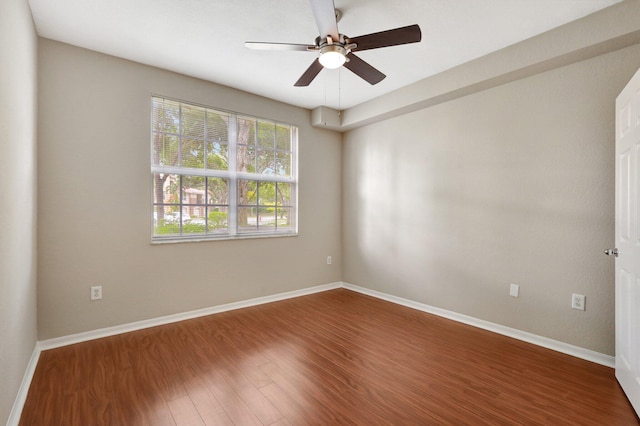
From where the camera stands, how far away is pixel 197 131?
3469mm

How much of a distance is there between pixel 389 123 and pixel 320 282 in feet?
8.18

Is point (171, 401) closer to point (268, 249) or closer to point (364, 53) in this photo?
point (268, 249)

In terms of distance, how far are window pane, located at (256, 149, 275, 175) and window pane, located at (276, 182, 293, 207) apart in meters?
0.25

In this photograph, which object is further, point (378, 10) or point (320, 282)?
point (320, 282)

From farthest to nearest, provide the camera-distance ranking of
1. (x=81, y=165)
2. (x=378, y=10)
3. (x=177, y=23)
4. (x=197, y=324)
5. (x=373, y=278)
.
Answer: (x=373, y=278), (x=197, y=324), (x=81, y=165), (x=177, y=23), (x=378, y=10)

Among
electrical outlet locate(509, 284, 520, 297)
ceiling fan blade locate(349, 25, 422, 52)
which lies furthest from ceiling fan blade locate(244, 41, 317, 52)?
electrical outlet locate(509, 284, 520, 297)

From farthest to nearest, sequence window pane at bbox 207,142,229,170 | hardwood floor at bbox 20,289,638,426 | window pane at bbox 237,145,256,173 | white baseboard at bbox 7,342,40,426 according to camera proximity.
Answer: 1. window pane at bbox 237,145,256,173
2. window pane at bbox 207,142,229,170
3. hardwood floor at bbox 20,289,638,426
4. white baseboard at bbox 7,342,40,426

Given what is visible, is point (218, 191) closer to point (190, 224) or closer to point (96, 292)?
point (190, 224)

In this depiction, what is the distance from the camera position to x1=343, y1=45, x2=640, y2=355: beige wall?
2.44 meters

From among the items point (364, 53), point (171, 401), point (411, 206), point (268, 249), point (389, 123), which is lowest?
point (171, 401)

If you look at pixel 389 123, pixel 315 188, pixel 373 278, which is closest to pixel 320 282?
pixel 373 278

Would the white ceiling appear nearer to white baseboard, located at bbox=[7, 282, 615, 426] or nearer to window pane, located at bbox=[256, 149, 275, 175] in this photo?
window pane, located at bbox=[256, 149, 275, 175]

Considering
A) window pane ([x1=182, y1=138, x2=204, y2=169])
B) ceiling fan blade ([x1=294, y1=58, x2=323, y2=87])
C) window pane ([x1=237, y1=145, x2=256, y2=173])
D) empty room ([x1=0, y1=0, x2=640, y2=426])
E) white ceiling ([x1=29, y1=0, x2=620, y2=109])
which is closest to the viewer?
empty room ([x1=0, y1=0, x2=640, y2=426])

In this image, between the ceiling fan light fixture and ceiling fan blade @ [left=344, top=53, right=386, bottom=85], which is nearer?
the ceiling fan light fixture
